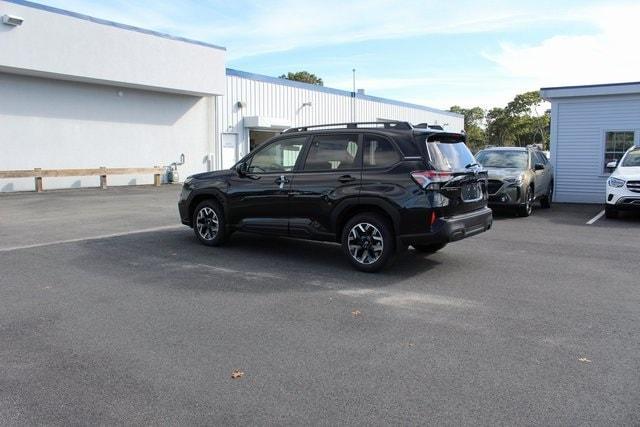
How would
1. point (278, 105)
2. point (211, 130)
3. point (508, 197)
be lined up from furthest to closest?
point (278, 105), point (211, 130), point (508, 197)

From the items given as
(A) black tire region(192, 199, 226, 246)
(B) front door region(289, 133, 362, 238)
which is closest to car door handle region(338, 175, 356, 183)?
(B) front door region(289, 133, 362, 238)

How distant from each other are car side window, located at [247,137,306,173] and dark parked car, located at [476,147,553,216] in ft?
22.2

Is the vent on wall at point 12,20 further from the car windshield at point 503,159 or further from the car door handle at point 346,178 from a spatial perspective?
the car door handle at point 346,178

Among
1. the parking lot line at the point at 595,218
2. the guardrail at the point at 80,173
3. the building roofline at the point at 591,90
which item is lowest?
the parking lot line at the point at 595,218

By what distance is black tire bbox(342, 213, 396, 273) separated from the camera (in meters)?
7.11

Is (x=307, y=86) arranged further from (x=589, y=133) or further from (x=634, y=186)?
(x=634, y=186)

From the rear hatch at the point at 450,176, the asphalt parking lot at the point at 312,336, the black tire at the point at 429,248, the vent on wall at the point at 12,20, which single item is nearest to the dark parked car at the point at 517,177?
the asphalt parking lot at the point at 312,336

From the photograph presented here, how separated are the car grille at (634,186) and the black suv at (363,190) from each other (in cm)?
642

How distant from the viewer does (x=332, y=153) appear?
25.3 ft

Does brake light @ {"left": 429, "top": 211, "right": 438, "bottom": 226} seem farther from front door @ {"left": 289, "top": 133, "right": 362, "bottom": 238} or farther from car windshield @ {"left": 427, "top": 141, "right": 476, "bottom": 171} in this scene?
front door @ {"left": 289, "top": 133, "right": 362, "bottom": 238}

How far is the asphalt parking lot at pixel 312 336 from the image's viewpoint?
362 cm

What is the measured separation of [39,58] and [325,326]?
16.8m

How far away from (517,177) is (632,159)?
3090mm

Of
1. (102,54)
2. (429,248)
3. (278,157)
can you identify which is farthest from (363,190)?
(102,54)
